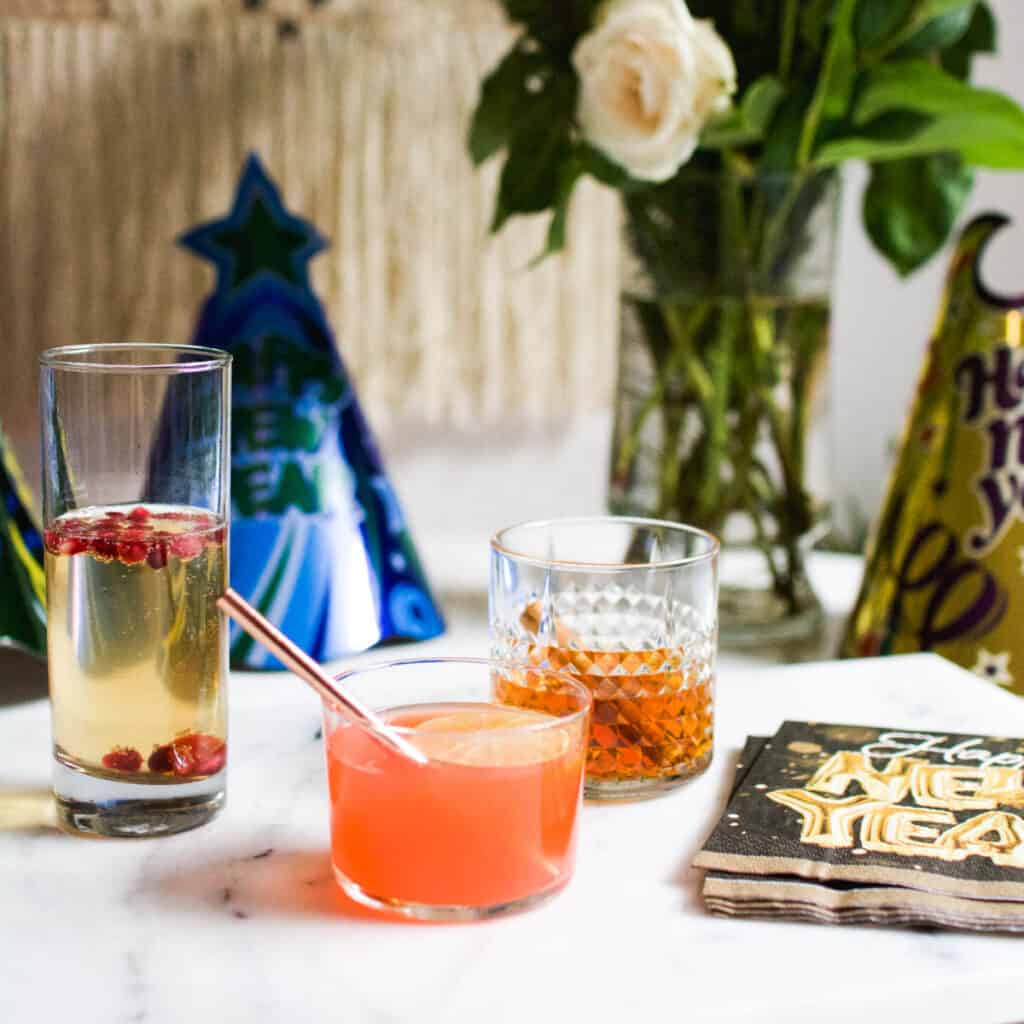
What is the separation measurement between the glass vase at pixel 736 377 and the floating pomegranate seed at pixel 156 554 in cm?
49

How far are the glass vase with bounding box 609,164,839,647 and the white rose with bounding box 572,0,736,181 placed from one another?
0.33 ft

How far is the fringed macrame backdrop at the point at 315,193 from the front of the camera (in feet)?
3.51

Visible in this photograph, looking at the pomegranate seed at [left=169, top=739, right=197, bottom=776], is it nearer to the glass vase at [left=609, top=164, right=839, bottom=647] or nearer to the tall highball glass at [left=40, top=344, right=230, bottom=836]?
the tall highball glass at [left=40, top=344, right=230, bottom=836]

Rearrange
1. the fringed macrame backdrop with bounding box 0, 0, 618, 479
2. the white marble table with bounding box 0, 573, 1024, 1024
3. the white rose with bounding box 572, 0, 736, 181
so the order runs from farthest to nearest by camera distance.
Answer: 1. the fringed macrame backdrop with bounding box 0, 0, 618, 479
2. the white rose with bounding box 572, 0, 736, 181
3. the white marble table with bounding box 0, 573, 1024, 1024

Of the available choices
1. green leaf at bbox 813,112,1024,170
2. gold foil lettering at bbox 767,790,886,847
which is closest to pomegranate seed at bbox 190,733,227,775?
gold foil lettering at bbox 767,790,886,847

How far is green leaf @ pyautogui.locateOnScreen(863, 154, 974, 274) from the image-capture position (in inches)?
38.0

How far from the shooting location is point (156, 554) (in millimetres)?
588

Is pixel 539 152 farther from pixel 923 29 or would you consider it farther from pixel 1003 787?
pixel 1003 787

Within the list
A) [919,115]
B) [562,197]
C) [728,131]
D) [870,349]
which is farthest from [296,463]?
[870,349]

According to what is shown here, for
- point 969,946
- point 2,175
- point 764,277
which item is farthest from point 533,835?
point 2,175

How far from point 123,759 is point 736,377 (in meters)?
0.53

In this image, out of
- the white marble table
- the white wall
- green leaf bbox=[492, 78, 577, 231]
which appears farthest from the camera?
the white wall

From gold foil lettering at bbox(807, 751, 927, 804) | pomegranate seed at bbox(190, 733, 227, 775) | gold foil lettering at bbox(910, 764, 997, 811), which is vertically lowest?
gold foil lettering at bbox(807, 751, 927, 804)

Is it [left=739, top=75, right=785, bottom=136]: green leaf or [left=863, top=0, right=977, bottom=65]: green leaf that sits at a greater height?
[left=863, top=0, right=977, bottom=65]: green leaf
